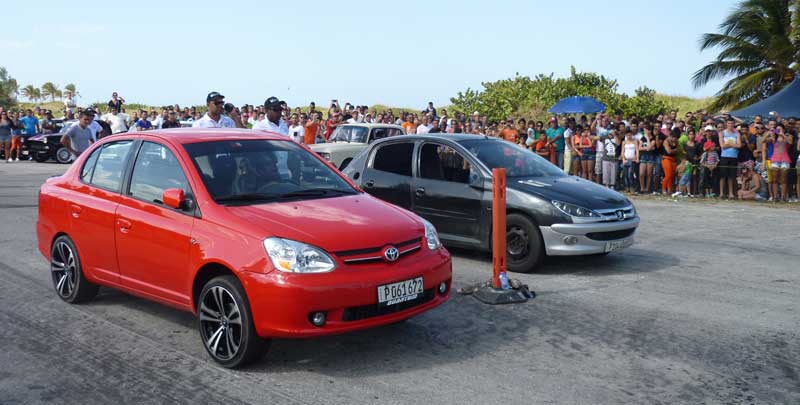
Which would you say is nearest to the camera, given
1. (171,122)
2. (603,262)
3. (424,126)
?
(603,262)

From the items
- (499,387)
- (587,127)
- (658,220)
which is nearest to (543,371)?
(499,387)

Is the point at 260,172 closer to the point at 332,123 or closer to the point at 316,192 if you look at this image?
the point at 316,192

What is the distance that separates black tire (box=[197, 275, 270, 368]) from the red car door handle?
3.53 feet

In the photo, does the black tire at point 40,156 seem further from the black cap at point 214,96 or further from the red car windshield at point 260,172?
the red car windshield at point 260,172

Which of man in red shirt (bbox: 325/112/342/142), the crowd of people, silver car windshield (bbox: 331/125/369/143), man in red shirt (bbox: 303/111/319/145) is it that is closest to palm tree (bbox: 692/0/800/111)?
the crowd of people

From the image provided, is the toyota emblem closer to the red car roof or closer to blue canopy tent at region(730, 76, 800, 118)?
the red car roof

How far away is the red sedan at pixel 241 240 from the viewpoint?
5086 mm

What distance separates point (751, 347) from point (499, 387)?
7.45ft

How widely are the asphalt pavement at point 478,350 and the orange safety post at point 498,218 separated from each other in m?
0.42

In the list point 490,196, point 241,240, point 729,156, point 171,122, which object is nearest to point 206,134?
point 241,240

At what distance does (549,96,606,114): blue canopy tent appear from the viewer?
1028 inches

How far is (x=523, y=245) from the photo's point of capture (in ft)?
29.0

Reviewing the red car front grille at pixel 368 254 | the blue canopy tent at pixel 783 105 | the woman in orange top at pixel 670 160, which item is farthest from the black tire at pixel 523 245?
the blue canopy tent at pixel 783 105

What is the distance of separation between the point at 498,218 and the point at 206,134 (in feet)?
9.18
